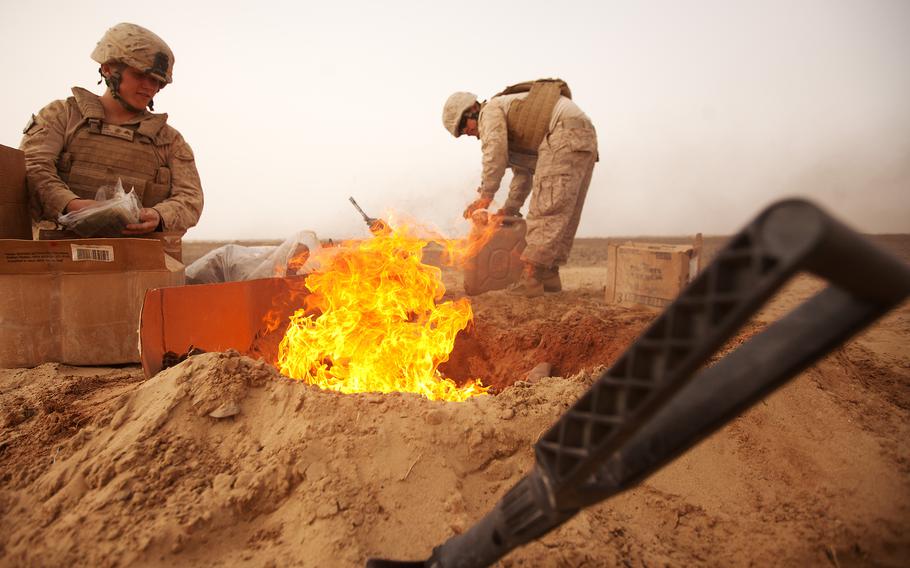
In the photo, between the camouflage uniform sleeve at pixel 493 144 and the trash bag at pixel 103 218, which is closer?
the trash bag at pixel 103 218

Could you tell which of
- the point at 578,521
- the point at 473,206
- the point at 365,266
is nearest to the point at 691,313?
the point at 578,521

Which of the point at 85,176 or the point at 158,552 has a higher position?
the point at 85,176

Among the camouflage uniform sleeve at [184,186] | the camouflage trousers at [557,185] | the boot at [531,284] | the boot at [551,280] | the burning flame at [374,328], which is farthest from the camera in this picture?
the boot at [551,280]

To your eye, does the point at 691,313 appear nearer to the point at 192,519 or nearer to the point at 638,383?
the point at 638,383

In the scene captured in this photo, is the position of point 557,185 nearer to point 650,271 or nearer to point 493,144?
point 493,144

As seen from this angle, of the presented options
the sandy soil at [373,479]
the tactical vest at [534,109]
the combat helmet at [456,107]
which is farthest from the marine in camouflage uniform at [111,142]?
the tactical vest at [534,109]

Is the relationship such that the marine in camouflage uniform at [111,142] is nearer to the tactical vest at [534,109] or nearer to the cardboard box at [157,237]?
the cardboard box at [157,237]

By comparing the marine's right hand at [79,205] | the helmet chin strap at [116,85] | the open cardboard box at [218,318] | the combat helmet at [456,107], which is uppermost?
the combat helmet at [456,107]

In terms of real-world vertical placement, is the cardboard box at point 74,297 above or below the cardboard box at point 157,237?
below

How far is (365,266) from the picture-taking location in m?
3.92

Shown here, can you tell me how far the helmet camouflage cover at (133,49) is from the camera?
370cm

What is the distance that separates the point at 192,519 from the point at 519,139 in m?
5.80

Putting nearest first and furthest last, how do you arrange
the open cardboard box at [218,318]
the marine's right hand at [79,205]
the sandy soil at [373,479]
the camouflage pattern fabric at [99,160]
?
the sandy soil at [373,479] < the open cardboard box at [218,318] < the marine's right hand at [79,205] < the camouflage pattern fabric at [99,160]

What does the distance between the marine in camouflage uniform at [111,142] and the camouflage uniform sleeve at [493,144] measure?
361cm
